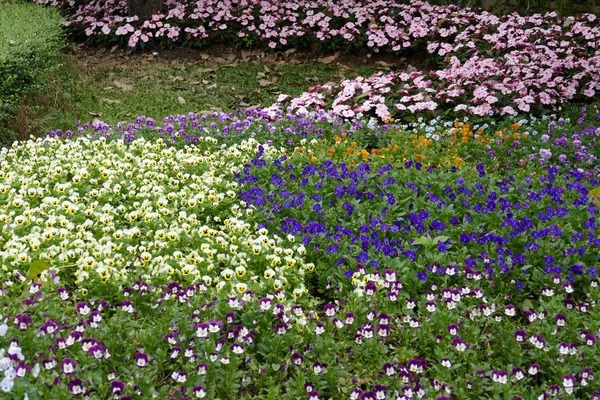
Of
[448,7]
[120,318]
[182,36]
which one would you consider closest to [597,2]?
[448,7]

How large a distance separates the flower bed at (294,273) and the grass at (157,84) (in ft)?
6.43

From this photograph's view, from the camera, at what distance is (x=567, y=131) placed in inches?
251

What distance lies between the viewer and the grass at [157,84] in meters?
7.34

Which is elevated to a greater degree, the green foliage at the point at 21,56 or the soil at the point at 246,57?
the green foliage at the point at 21,56

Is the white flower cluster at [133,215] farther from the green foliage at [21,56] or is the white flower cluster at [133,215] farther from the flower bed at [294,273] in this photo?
the green foliage at [21,56]

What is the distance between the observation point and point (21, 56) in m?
6.84

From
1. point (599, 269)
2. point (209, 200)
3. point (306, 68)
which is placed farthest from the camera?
point (306, 68)

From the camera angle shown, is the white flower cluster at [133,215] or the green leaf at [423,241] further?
the green leaf at [423,241]

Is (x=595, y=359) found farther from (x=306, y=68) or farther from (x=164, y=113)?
(x=306, y=68)

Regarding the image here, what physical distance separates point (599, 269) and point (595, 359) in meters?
0.93

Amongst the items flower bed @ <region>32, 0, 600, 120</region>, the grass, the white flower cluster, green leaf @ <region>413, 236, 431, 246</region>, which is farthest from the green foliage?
green leaf @ <region>413, 236, 431, 246</region>

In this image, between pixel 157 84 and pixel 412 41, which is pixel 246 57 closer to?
pixel 157 84

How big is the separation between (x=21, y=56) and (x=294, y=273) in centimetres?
465

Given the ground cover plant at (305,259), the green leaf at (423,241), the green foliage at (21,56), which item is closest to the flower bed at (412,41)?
the ground cover plant at (305,259)
